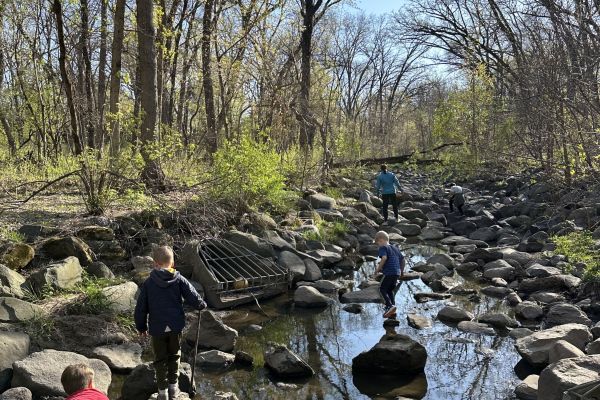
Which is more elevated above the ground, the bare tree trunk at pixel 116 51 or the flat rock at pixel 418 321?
Result: the bare tree trunk at pixel 116 51

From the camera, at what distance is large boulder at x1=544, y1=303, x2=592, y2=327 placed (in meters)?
7.54

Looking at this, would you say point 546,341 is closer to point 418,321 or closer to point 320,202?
point 418,321

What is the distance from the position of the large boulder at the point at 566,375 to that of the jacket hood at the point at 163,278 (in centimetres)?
354

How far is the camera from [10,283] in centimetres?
688

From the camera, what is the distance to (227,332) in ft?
23.1

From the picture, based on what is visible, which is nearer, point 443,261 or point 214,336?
point 214,336

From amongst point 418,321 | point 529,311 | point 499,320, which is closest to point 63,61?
point 418,321

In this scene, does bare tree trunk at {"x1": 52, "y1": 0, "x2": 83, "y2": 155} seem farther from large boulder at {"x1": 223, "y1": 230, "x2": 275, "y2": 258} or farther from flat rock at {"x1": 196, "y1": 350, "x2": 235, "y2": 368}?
flat rock at {"x1": 196, "y1": 350, "x2": 235, "y2": 368}

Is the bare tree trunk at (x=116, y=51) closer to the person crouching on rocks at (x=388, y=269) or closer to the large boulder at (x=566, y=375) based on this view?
the person crouching on rocks at (x=388, y=269)

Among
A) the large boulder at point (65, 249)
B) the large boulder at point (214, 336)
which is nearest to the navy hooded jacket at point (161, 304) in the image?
the large boulder at point (214, 336)

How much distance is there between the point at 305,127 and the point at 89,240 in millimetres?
9981

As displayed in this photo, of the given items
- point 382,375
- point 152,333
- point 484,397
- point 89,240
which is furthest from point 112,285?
point 484,397

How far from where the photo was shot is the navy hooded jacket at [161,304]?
535 centimetres

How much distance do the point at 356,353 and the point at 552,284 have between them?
4131 millimetres
